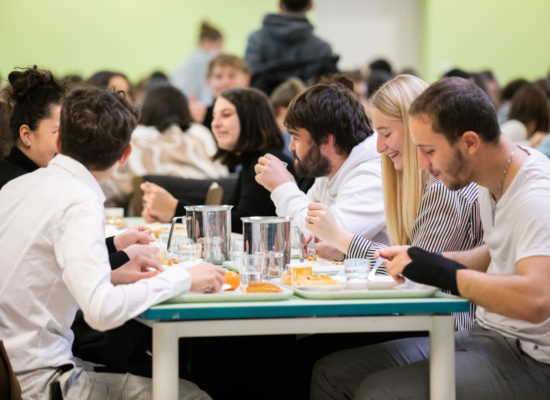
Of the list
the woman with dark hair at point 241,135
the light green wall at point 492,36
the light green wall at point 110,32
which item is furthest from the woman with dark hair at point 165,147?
the light green wall at point 492,36

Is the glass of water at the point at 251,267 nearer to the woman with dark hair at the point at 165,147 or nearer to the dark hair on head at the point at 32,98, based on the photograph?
the dark hair on head at the point at 32,98

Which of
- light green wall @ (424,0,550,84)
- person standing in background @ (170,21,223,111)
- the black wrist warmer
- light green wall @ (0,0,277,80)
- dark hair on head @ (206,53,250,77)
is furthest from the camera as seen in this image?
light green wall @ (424,0,550,84)

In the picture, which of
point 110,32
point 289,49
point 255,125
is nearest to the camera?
point 255,125

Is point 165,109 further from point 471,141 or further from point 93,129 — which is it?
point 471,141

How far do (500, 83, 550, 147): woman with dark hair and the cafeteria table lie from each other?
4269 mm

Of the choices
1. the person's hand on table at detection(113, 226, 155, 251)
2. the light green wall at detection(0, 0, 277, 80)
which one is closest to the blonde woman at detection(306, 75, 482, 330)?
the person's hand on table at detection(113, 226, 155, 251)

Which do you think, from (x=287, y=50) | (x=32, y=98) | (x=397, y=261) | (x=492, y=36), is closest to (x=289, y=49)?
(x=287, y=50)

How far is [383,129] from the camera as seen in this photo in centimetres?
264

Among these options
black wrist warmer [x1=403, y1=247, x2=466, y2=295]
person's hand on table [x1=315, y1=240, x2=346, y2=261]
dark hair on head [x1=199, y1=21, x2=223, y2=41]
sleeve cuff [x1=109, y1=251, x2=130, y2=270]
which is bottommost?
person's hand on table [x1=315, y1=240, x2=346, y2=261]

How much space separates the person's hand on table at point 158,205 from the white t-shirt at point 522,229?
86.2 inches

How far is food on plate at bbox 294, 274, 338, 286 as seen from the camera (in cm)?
Result: 202

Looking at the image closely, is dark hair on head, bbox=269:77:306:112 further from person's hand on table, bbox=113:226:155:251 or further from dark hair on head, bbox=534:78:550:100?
person's hand on table, bbox=113:226:155:251

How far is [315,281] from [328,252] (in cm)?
67

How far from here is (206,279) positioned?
1.96 meters
